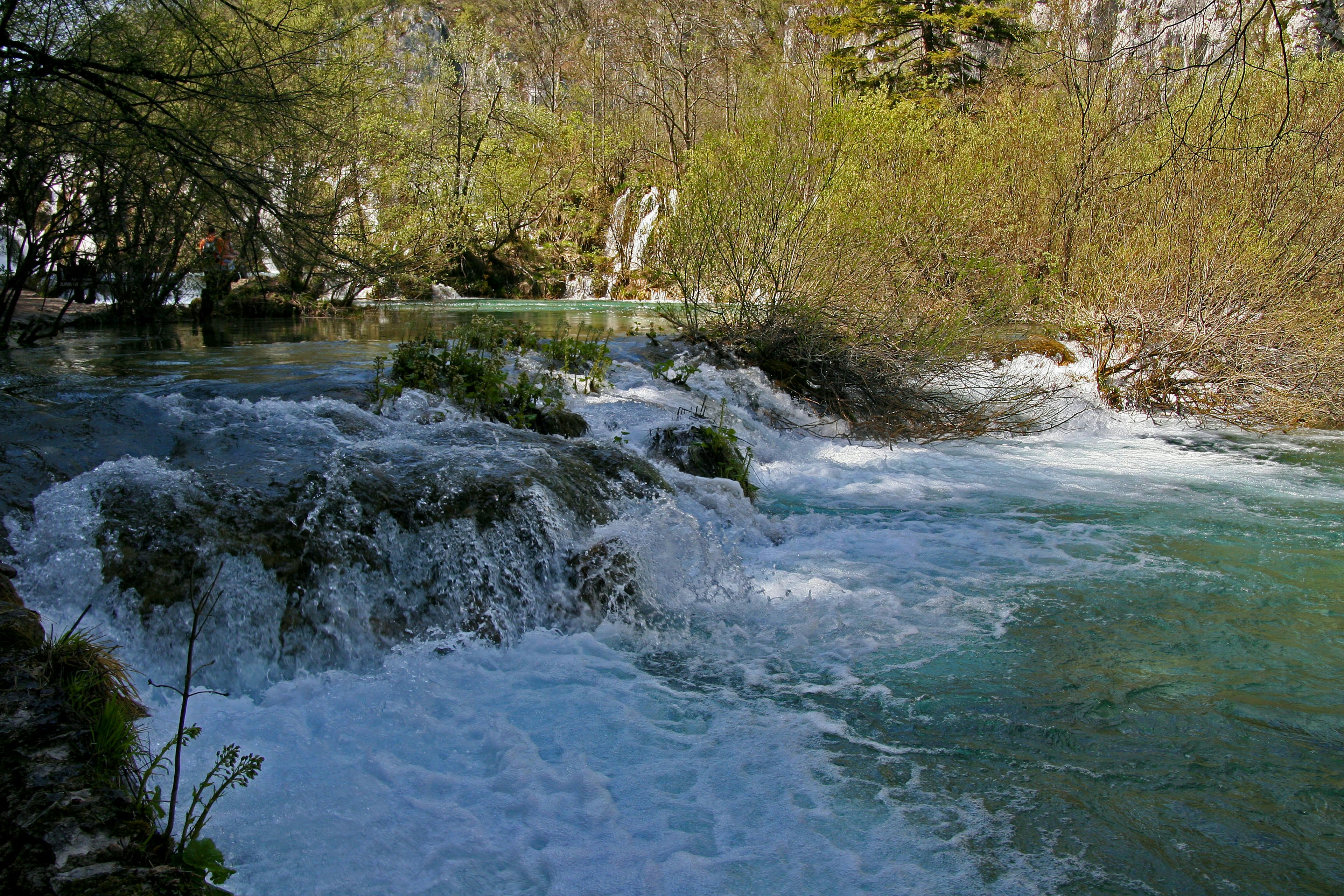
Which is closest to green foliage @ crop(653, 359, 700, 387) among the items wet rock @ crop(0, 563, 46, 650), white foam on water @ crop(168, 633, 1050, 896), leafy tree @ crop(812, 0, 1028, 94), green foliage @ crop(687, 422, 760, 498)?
green foliage @ crop(687, 422, 760, 498)

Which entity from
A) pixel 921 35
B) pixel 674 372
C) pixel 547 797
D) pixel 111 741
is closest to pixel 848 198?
pixel 674 372

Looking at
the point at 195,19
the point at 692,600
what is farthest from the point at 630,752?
the point at 195,19

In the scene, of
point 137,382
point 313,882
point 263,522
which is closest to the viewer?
point 313,882

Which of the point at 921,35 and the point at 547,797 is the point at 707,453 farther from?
the point at 921,35

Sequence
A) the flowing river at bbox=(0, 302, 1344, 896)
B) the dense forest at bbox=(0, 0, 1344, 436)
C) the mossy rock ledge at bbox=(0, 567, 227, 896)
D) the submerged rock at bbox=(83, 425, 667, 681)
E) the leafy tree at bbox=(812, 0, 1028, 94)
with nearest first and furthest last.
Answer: the mossy rock ledge at bbox=(0, 567, 227, 896) < the flowing river at bbox=(0, 302, 1344, 896) < the submerged rock at bbox=(83, 425, 667, 681) < the dense forest at bbox=(0, 0, 1344, 436) < the leafy tree at bbox=(812, 0, 1028, 94)

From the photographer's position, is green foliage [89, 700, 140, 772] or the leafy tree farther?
the leafy tree

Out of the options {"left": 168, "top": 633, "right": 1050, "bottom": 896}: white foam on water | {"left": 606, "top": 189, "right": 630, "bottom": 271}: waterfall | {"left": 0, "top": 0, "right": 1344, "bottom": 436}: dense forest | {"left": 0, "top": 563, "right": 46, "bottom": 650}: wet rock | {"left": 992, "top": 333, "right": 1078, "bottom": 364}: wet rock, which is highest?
{"left": 606, "top": 189, "right": 630, "bottom": 271}: waterfall

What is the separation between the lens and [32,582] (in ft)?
12.5

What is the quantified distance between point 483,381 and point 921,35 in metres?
21.3

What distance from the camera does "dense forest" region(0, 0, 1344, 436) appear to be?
5.95 m

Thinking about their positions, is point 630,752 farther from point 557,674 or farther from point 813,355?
point 813,355

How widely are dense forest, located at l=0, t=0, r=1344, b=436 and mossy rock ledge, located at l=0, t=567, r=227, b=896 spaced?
3722mm

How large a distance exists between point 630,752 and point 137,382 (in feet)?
20.5

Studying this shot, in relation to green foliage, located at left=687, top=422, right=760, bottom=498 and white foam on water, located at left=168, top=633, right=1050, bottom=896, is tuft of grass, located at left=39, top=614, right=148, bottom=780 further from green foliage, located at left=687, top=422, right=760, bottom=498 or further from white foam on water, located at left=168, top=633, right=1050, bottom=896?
green foliage, located at left=687, top=422, right=760, bottom=498
